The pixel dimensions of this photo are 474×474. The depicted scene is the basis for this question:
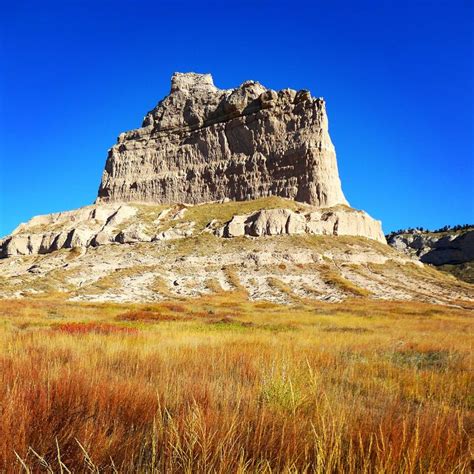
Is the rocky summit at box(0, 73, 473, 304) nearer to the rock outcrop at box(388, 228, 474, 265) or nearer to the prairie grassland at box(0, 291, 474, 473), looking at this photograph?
the prairie grassland at box(0, 291, 474, 473)

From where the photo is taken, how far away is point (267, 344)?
9.78 meters

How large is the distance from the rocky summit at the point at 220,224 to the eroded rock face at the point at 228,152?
1.04 feet

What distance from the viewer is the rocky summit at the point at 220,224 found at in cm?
4838

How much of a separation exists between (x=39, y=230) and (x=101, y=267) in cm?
4136

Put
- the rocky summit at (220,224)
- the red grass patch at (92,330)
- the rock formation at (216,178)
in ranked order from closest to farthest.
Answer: the red grass patch at (92,330) → the rocky summit at (220,224) → the rock formation at (216,178)

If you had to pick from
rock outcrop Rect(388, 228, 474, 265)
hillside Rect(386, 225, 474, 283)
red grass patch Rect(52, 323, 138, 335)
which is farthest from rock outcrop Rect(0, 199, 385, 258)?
rock outcrop Rect(388, 228, 474, 265)

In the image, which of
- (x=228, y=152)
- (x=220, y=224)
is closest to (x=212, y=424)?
(x=220, y=224)

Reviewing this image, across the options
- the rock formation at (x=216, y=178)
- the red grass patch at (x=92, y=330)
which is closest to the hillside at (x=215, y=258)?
the rock formation at (x=216, y=178)

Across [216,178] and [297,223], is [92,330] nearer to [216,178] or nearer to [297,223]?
[297,223]

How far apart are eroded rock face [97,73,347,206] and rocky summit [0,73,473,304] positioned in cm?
32

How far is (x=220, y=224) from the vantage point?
74250mm

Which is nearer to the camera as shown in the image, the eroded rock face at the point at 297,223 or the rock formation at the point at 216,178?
the eroded rock face at the point at 297,223

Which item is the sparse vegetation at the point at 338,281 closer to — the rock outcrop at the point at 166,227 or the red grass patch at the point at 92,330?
the rock outcrop at the point at 166,227

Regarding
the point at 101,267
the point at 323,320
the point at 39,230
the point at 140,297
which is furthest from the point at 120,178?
the point at 323,320
